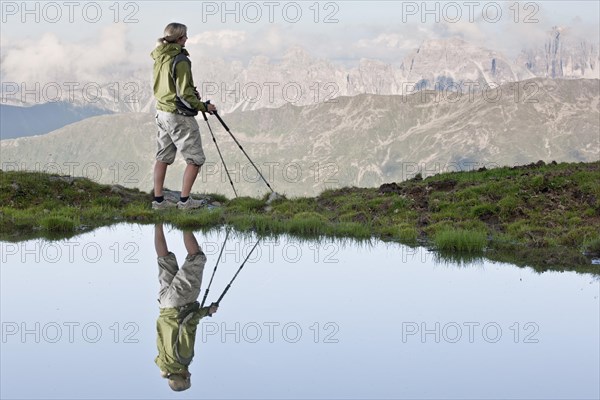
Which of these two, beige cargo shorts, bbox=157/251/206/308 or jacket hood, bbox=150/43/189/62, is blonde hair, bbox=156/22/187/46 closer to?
jacket hood, bbox=150/43/189/62

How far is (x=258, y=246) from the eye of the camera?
1102 centimetres

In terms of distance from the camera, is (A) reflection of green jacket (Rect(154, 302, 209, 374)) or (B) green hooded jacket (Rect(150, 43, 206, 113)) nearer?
(A) reflection of green jacket (Rect(154, 302, 209, 374))

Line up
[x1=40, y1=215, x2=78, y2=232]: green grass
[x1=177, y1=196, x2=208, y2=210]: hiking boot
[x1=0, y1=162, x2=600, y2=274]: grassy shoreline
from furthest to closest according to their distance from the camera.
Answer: [x1=177, y1=196, x2=208, y2=210]: hiking boot → [x1=40, y1=215, x2=78, y2=232]: green grass → [x1=0, y1=162, x2=600, y2=274]: grassy shoreline

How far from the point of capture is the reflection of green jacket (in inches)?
191

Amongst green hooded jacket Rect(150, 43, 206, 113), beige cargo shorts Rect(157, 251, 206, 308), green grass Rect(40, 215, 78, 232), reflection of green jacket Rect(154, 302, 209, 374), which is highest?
green hooded jacket Rect(150, 43, 206, 113)

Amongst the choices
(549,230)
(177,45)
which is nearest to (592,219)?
(549,230)

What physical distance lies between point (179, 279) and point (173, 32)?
7.78 metres

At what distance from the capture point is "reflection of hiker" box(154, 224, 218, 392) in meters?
4.77

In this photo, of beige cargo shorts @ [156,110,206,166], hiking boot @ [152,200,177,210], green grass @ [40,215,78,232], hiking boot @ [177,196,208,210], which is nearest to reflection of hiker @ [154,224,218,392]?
green grass @ [40,215,78,232]

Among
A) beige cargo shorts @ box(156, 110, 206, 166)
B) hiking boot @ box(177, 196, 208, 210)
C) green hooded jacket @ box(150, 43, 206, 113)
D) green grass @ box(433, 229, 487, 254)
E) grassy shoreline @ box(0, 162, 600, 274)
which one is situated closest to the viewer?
green grass @ box(433, 229, 487, 254)

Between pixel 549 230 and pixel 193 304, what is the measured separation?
8.96 m

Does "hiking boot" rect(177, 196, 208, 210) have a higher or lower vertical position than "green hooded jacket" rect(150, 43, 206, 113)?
lower

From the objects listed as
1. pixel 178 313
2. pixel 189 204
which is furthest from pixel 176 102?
pixel 178 313

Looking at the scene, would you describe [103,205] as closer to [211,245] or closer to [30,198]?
[30,198]
